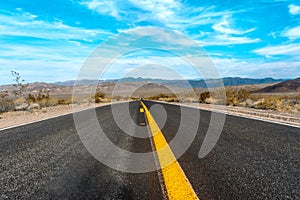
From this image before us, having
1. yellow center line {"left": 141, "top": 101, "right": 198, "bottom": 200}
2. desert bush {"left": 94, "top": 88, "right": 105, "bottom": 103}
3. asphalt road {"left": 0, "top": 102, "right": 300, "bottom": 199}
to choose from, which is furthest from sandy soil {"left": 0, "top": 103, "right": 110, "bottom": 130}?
desert bush {"left": 94, "top": 88, "right": 105, "bottom": 103}

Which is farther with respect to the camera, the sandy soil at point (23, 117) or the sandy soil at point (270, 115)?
the sandy soil at point (23, 117)

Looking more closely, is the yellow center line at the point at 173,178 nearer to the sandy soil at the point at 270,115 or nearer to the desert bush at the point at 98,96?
the sandy soil at the point at 270,115

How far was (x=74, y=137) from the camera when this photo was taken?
480 centimetres

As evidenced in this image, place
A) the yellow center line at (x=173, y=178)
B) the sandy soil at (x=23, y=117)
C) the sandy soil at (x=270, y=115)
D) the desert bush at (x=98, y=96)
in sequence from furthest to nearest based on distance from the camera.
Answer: the desert bush at (x=98, y=96) → the sandy soil at (x=23, y=117) → the sandy soil at (x=270, y=115) → the yellow center line at (x=173, y=178)

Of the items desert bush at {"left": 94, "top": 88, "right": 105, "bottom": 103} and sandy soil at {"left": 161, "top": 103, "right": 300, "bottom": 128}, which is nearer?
sandy soil at {"left": 161, "top": 103, "right": 300, "bottom": 128}

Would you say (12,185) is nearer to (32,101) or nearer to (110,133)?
(110,133)

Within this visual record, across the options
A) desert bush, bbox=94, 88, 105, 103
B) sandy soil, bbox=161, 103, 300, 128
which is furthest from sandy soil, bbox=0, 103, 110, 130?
desert bush, bbox=94, 88, 105, 103

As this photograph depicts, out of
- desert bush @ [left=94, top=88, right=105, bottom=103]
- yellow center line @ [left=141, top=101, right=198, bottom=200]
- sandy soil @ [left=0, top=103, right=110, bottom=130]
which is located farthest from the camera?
desert bush @ [left=94, top=88, right=105, bottom=103]

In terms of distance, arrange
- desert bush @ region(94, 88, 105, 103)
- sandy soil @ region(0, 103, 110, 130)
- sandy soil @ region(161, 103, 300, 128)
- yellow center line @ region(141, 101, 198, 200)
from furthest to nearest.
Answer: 1. desert bush @ region(94, 88, 105, 103)
2. sandy soil @ region(0, 103, 110, 130)
3. sandy soil @ region(161, 103, 300, 128)
4. yellow center line @ region(141, 101, 198, 200)

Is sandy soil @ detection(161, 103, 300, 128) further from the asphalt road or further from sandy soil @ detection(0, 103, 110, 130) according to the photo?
sandy soil @ detection(0, 103, 110, 130)

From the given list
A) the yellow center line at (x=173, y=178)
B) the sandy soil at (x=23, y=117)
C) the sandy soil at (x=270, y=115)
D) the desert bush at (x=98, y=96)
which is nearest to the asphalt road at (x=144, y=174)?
the yellow center line at (x=173, y=178)

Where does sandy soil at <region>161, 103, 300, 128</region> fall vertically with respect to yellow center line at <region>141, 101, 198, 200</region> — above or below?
below

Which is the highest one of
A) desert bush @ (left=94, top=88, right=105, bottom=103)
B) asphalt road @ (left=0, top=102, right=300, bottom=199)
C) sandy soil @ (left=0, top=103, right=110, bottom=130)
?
asphalt road @ (left=0, top=102, right=300, bottom=199)

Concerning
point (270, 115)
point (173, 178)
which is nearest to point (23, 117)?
point (173, 178)
